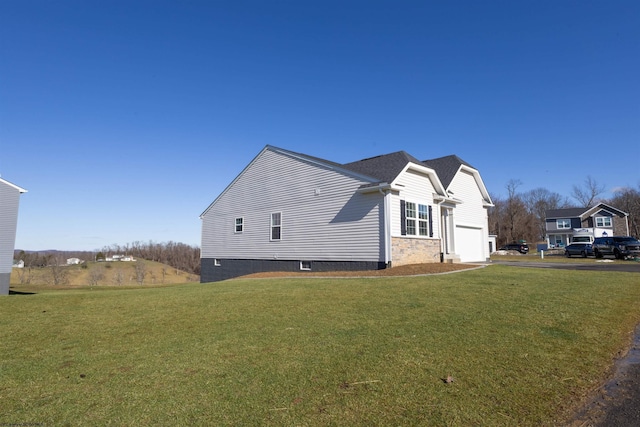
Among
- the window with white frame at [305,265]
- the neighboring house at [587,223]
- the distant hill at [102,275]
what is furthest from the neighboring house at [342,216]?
the neighboring house at [587,223]

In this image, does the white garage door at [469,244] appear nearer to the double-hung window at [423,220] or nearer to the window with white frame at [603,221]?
the double-hung window at [423,220]

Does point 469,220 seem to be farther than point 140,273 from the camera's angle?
No

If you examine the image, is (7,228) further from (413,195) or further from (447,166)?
(447,166)

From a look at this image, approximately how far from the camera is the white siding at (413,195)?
14.4 metres

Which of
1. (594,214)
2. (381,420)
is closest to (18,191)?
(381,420)

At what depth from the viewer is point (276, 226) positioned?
18.7 m

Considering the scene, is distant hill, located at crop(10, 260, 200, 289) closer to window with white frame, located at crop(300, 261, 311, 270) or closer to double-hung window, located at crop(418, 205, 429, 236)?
window with white frame, located at crop(300, 261, 311, 270)

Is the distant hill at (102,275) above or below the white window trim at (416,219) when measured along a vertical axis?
below

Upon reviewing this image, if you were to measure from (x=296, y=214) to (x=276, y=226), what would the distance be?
1714 millimetres

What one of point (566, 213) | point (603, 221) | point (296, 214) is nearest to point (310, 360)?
point (296, 214)

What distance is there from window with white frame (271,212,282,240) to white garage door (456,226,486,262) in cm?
1032

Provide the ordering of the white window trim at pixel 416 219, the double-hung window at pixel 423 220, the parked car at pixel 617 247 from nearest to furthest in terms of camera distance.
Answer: the white window trim at pixel 416 219 < the double-hung window at pixel 423 220 < the parked car at pixel 617 247

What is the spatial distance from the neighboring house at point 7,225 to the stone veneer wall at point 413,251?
56.8ft

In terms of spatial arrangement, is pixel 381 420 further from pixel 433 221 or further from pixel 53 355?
pixel 433 221
